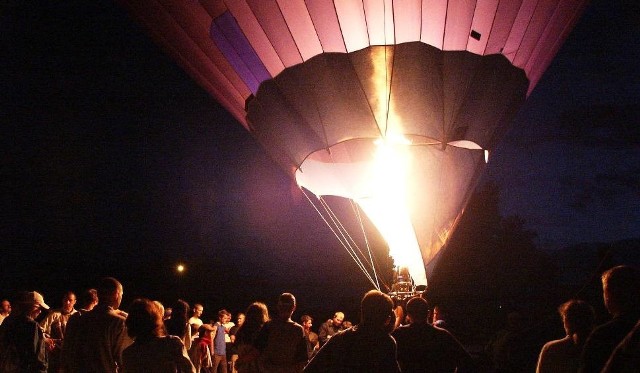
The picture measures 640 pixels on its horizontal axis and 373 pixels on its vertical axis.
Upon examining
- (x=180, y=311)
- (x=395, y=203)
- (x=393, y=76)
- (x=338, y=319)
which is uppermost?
(x=393, y=76)

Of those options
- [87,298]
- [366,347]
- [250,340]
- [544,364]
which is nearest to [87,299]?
[87,298]

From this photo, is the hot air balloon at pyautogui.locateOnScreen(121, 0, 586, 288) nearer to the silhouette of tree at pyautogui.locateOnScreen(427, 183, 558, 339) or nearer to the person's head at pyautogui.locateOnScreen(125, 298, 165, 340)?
the person's head at pyautogui.locateOnScreen(125, 298, 165, 340)

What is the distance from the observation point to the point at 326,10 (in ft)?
15.1

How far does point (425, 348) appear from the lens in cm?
279

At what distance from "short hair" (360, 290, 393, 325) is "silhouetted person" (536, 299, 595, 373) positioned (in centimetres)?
89

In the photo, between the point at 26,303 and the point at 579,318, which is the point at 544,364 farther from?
the point at 26,303

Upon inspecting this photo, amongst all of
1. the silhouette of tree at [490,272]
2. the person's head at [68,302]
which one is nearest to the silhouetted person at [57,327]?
the person's head at [68,302]

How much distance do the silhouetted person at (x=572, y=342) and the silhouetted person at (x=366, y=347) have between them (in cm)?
83

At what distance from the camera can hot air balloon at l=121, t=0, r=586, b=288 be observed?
4.61 meters

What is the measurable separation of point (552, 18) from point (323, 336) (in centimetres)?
591

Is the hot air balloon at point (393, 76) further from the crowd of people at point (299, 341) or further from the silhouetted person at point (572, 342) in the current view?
the silhouetted person at point (572, 342)

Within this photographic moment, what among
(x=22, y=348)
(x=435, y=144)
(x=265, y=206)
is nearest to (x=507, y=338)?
(x=435, y=144)

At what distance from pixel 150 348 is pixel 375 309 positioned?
100cm

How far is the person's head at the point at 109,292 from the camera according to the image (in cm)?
Result: 296
